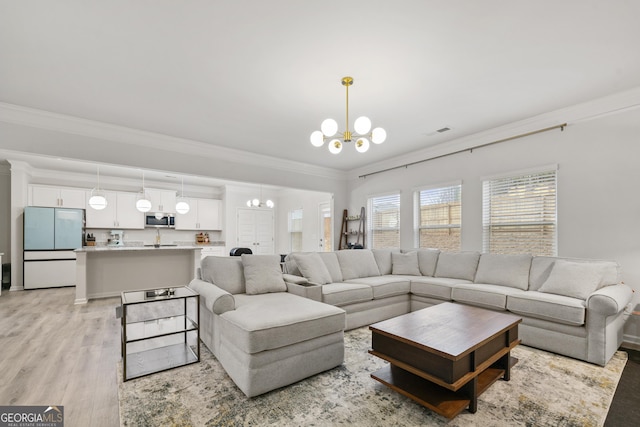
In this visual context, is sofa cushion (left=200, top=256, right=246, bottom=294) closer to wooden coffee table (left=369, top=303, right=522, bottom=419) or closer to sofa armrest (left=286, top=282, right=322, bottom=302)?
sofa armrest (left=286, top=282, right=322, bottom=302)

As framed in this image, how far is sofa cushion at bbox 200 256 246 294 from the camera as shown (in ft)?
10.3

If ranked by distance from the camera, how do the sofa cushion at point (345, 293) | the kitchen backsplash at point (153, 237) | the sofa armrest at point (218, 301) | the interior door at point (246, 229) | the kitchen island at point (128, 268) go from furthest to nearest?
Result: the interior door at point (246, 229) → the kitchen backsplash at point (153, 237) → the kitchen island at point (128, 268) → the sofa cushion at point (345, 293) → the sofa armrest at point (218, 301)

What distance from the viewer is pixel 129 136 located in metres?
4.29

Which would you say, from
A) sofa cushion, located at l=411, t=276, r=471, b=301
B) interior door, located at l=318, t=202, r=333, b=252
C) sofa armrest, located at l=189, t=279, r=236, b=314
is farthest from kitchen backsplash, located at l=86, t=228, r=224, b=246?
sofa armrest, located at l=189, t=279, r=236, b=314

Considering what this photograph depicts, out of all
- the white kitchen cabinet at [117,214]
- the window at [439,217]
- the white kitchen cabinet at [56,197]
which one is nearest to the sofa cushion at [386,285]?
the window at [439,217]

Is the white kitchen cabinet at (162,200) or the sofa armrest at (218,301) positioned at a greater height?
the white kitchen cabinet at (162,200)

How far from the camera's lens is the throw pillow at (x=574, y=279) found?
2.98 metres

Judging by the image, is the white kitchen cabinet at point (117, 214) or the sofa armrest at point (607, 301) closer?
the sofa armrest at point (607, 301)

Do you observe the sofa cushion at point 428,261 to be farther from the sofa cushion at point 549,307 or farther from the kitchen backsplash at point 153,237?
the kitchen backsplash at point 153,237

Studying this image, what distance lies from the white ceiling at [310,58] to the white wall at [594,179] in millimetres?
415

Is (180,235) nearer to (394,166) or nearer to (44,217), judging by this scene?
(44,217)

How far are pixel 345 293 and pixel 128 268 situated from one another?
14.5ft

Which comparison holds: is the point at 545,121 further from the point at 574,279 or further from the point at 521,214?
the point at 574,279

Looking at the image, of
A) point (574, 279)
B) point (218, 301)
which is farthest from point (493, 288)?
point (218, 301)
